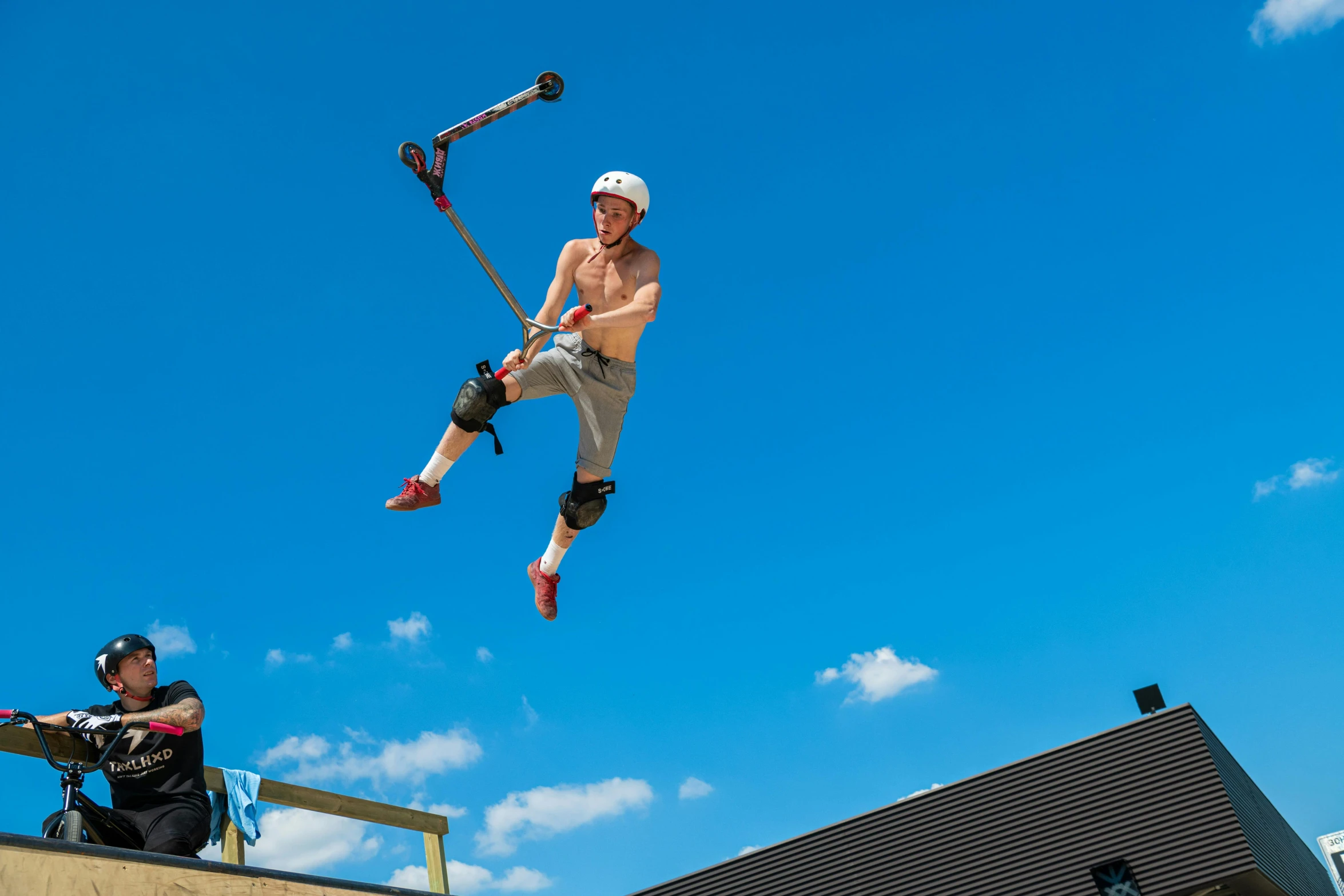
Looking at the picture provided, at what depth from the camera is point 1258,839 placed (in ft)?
54.0

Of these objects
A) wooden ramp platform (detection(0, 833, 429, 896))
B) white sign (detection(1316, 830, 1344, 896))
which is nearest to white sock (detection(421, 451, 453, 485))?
wooden ramp platform (detection(0, 833, 429, 896))

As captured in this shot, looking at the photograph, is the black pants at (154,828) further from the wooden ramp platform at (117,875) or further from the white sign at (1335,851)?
the white sign at (1335,851)

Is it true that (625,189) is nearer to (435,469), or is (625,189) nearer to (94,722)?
(435,469)

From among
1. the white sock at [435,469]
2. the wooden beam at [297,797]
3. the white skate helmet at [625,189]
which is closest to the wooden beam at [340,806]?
the wooden beam at [297,797]

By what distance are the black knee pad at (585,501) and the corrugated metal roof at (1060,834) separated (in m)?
12.6

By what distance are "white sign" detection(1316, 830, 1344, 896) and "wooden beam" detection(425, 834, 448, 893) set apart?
46.0 metres

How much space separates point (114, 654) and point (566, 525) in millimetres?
2749

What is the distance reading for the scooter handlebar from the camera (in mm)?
5738

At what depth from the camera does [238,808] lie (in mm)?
5438

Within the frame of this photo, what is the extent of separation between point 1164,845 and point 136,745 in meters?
15.0

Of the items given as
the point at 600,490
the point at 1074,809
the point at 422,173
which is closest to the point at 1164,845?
the point at 1074,809

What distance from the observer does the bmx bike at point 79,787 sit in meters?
4.07

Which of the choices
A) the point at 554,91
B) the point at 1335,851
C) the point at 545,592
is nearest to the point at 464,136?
the point at 554,91

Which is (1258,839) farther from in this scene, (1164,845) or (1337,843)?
(1337,843)
